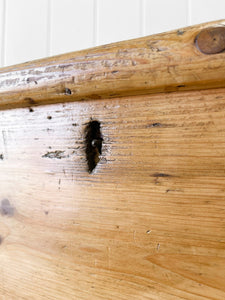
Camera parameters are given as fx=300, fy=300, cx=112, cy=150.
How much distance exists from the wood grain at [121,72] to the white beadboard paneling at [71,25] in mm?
632

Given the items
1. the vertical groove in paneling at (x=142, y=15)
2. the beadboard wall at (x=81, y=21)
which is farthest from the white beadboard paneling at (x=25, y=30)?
the vertical groove in paneling at (x=142, y=15)

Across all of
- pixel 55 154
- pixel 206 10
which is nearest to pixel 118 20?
pixel 206 10

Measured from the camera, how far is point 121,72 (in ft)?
0.94

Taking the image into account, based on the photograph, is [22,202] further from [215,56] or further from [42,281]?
[215,56]

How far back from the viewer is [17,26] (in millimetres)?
1033

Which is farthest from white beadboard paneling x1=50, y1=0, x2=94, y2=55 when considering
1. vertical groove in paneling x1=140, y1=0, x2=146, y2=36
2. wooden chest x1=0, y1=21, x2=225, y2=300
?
wooden chest x1=0, y1=21, x2=225, y2=300

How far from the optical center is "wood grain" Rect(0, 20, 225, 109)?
257 millimetres

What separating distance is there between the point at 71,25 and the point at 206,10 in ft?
1.36

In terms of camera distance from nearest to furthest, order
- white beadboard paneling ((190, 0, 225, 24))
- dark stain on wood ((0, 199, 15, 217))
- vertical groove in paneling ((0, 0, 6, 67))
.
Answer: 1. dark stain on wood ((0, 199, 15, 217))
2. white beadboard paneling ((190, 0, 225, 24))
3. vertical groove in paneling ((0, 0, 6, 67))

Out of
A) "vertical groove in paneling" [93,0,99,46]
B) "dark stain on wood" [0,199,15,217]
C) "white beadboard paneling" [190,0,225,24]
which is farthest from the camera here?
"vertical groove in paneling" [93,0,99,46]

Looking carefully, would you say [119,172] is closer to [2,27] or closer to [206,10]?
[206,10]

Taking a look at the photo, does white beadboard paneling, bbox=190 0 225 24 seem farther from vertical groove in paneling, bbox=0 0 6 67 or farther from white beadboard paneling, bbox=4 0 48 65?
vertical groove in paneling, bbox=0 0 6 67

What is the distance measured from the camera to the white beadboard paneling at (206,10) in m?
0.76

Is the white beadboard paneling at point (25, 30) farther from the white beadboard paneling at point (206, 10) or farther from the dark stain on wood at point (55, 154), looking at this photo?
the dark stain on wood at point (55, 154)
